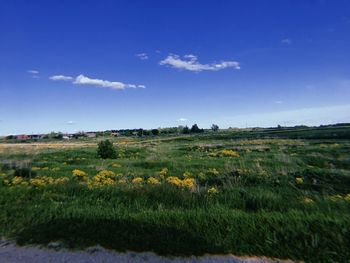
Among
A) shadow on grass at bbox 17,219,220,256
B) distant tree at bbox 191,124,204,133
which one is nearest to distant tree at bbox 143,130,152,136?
distant tree at bbox 191,124,204,133

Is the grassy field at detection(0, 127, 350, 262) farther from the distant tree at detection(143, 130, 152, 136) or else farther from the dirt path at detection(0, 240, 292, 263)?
the distant tree at detection(143, 130, 152, 136)

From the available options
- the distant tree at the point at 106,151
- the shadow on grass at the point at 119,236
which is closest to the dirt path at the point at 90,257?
the shadow on grass at the point at 119,236

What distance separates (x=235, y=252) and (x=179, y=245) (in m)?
0.88

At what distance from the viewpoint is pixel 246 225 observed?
566 centimetres

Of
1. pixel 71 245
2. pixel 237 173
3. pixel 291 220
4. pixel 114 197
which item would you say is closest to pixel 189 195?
pixel 114 197

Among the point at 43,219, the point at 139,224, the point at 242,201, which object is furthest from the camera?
the point at 242,201

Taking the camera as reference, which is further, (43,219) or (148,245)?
(43,219)

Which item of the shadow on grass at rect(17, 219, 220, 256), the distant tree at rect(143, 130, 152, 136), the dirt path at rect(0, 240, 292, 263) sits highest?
the distant tree at rect(143, 130, 152, 136)

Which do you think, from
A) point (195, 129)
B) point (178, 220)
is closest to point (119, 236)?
point (178, 220)

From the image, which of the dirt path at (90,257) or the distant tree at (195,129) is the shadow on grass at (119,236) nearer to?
the dirt path at (90,257)

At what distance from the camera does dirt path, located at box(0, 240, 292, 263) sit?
466 centimetres

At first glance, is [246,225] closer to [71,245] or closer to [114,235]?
[114,235]

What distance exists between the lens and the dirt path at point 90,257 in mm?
4660

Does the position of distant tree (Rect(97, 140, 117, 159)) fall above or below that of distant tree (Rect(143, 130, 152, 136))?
below
